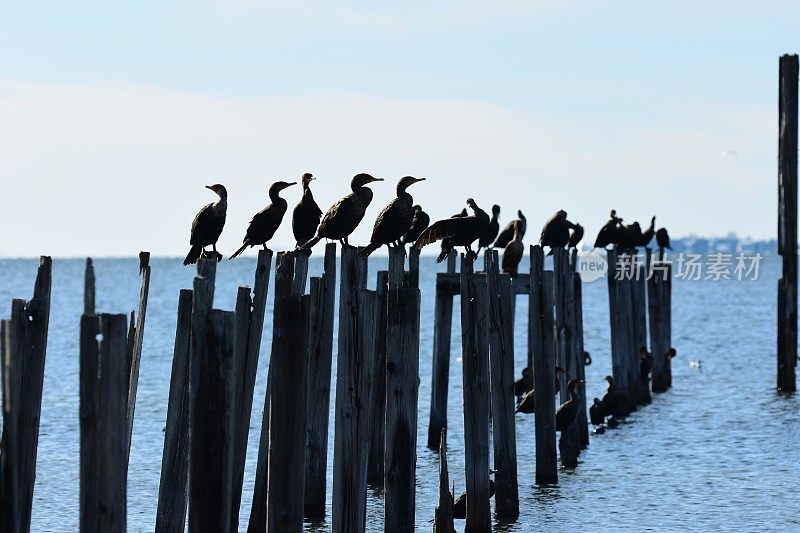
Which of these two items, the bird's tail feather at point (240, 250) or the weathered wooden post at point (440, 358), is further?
the weathered wooden post at point (440, 358)

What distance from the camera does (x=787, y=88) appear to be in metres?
24.0

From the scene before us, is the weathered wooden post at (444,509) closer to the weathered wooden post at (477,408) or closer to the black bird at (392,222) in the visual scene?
the weathered wooden post at (477,408)

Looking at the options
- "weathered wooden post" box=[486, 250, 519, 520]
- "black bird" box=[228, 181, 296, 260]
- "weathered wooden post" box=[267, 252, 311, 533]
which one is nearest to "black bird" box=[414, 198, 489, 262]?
"weathered wooden post" box=[486, 250, 519, 520]

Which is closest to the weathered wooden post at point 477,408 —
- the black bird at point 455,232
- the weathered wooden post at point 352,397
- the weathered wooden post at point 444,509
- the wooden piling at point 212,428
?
the weathered wooden post at point 444,509

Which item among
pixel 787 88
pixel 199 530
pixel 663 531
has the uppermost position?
pixel 787 88

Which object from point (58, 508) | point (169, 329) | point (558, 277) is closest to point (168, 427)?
point (58, 508)

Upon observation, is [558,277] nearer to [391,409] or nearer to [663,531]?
[663,531]

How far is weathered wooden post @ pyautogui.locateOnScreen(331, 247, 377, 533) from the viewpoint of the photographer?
955 cm

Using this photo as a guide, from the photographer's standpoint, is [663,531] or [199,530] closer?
[199,530]

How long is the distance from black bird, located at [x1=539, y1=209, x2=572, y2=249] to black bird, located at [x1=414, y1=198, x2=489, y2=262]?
12.7 feet

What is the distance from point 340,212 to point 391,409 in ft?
8.49

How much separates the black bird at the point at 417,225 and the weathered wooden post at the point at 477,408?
3.55 m

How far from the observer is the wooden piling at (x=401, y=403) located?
981 cm

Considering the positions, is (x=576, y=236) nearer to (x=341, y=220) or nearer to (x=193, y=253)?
(x=341, y=220)
